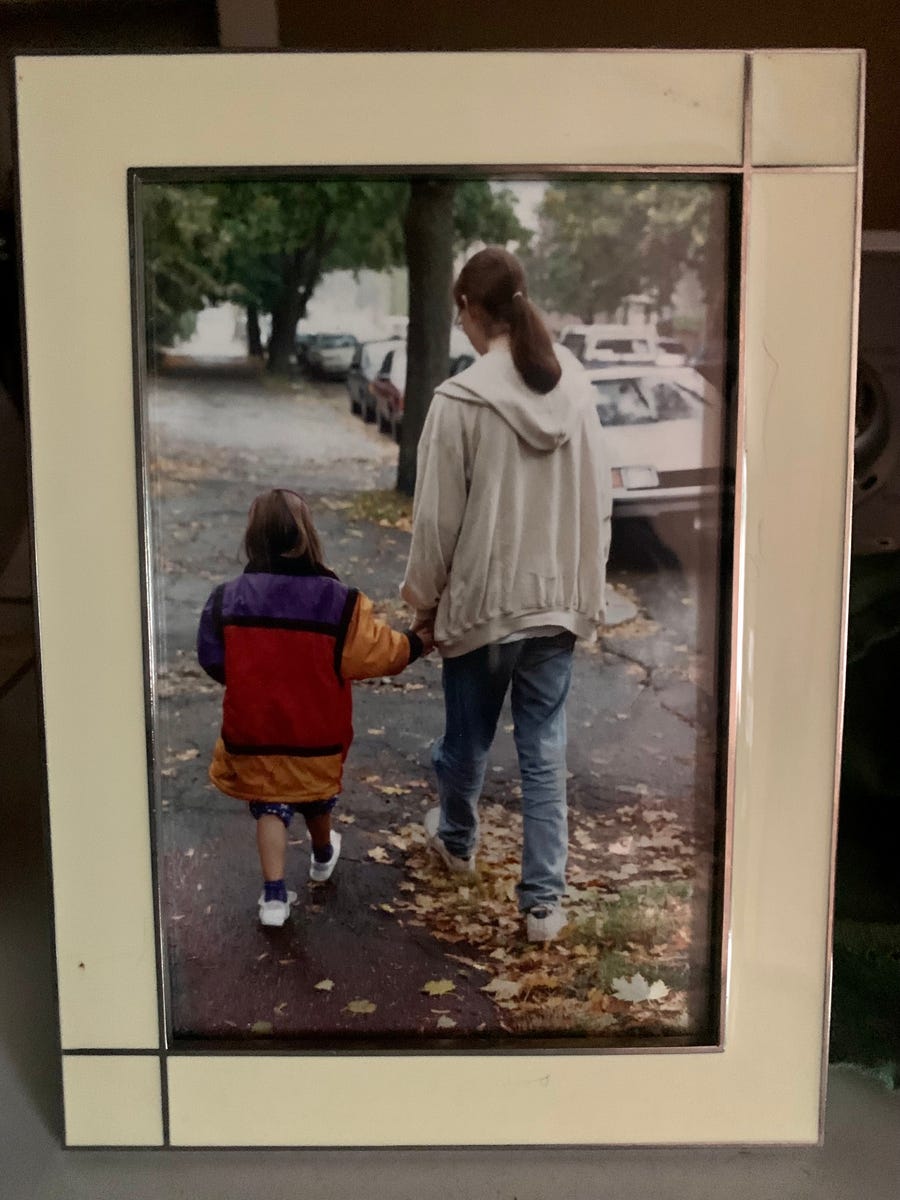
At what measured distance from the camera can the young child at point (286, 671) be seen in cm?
71

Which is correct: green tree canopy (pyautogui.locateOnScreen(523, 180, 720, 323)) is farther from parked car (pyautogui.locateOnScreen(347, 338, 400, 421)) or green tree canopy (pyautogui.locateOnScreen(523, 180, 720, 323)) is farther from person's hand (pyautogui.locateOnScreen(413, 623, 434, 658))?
person's hand (pyautogui.locateOnScreen(413, 623, 434, 658))

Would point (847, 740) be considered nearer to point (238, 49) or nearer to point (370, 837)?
point (370, 837)

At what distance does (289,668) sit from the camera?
0.73 metres

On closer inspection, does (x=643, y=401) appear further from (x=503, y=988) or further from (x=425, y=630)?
(x=503, y=988)

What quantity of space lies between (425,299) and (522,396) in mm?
92

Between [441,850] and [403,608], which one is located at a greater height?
[403,608]

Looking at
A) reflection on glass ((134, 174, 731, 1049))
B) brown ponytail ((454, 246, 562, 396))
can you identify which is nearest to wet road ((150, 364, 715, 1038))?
reflection on glass ((134, 174, 731, 1049))

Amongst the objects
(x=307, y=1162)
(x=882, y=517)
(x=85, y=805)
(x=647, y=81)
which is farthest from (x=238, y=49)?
(x=307, y=1162)

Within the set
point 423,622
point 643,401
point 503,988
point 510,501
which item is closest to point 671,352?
point 643,401

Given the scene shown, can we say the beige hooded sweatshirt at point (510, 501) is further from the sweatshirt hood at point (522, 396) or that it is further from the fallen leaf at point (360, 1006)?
the fallen leaf at point (360, 1006)

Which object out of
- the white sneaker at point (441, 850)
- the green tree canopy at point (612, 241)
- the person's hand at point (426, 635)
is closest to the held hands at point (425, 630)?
the person's hand at point (426, 635)

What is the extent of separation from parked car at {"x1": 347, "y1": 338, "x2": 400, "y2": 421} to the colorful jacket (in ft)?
0.38

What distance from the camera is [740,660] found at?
0.72m

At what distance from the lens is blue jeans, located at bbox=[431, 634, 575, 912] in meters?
Answer: 0.72
